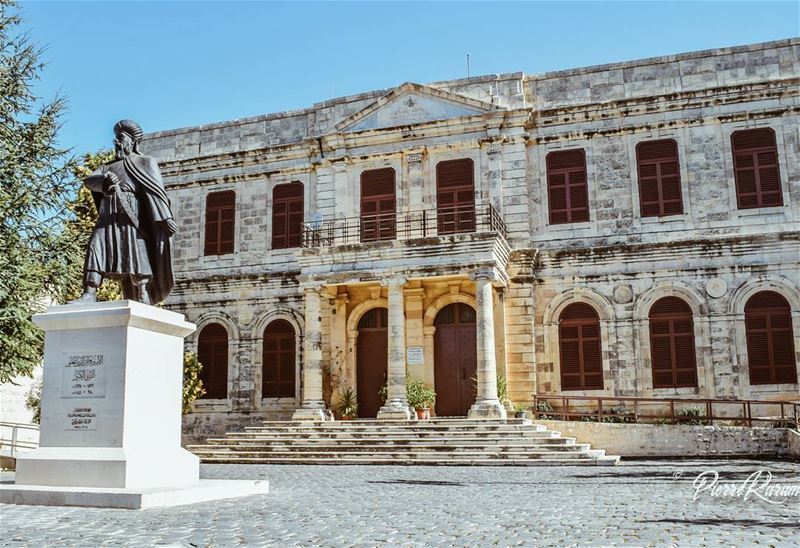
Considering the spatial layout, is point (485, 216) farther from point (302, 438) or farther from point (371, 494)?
point (371, 494)

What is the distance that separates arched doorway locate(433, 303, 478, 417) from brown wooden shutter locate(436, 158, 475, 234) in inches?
79.9

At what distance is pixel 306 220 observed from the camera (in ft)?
69.7

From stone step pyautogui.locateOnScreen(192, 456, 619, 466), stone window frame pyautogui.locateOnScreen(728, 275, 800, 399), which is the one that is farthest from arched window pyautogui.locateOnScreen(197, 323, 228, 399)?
stone window frame pyautogui.locateOnScreen(728, 275, 800, 399)

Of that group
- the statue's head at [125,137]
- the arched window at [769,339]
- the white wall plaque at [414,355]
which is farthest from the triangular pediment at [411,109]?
the statue's head at [125,137]

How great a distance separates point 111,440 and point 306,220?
14.4 meters

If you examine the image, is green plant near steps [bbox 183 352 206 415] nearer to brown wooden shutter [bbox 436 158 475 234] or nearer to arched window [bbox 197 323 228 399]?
arched window [bbox 197 323 228 399]

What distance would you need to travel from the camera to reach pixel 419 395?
18156 millimetres

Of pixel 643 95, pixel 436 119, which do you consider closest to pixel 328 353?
pixel 436 119

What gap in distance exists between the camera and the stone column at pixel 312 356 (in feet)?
61.6

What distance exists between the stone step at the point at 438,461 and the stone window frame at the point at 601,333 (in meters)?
3.96

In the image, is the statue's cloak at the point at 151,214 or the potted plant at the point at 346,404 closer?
the statue's cloak at the point at 151,214

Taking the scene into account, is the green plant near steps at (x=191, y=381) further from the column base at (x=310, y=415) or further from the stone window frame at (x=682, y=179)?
the stone window frame at (x=682, y=179)

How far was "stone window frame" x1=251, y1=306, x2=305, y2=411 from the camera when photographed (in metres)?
20.5

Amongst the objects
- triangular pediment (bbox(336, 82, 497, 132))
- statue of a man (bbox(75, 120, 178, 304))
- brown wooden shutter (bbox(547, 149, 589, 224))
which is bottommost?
statue of a man (bbox(75, 120, 178, 304))
